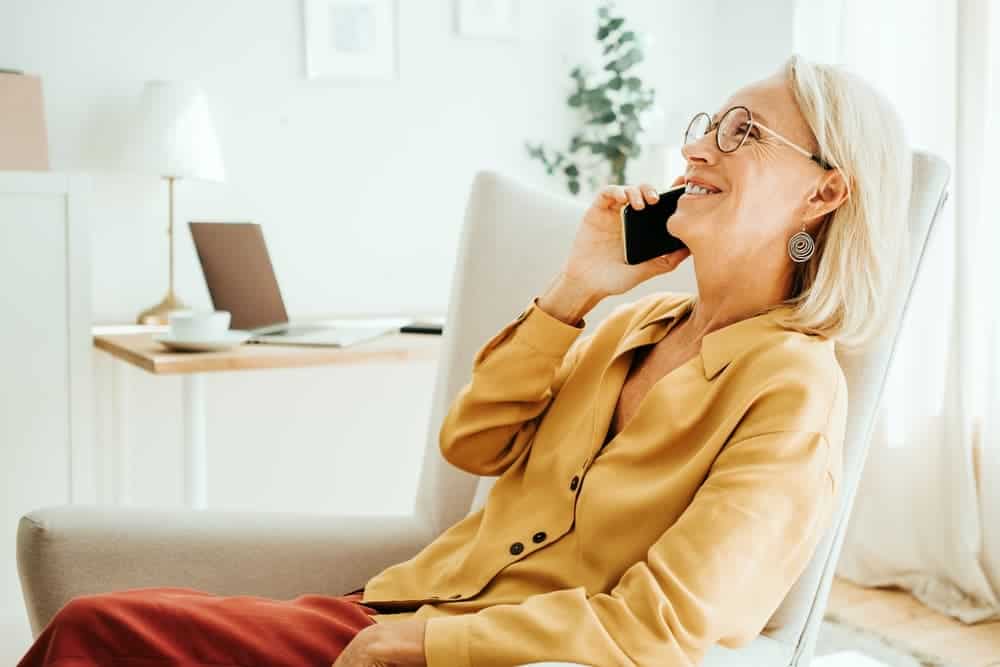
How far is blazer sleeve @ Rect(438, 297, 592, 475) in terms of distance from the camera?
4.18 feet

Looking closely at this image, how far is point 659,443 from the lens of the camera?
1.10 m

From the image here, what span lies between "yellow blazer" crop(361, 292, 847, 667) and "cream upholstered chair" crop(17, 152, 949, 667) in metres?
0.07

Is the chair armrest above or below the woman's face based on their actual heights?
below

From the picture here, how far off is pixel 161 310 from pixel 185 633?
1.60 m

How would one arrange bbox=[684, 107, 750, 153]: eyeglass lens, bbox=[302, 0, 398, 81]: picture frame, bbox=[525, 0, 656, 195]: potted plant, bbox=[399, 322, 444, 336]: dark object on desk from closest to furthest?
bbox=[684, 107, 750, 153]: eyeglass lens
bbox=[399, 322, 444, 336]: dark object on desk
bbox=[302, 0, 398, 81]: picture frame
bbox=[525, 0, 656, 195]: potted plant

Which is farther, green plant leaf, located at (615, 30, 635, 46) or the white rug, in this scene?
green plant leaf, located at (615, 30, 635, 46)

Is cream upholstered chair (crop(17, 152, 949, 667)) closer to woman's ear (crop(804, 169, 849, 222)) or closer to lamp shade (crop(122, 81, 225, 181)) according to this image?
woman's ear (crop(804, 169, 849, 222))

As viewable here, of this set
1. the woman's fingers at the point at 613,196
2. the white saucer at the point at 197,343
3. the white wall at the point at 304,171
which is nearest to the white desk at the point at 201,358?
the white saucer at the point at 197,343

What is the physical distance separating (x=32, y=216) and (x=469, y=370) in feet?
3.25

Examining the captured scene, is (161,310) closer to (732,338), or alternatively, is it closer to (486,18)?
(486,18)

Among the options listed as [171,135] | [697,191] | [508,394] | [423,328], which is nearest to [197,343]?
[423,328]

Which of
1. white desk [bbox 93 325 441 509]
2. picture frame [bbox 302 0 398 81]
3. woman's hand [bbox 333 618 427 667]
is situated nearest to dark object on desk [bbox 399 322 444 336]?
white desk [bbox 93 325 441 509]

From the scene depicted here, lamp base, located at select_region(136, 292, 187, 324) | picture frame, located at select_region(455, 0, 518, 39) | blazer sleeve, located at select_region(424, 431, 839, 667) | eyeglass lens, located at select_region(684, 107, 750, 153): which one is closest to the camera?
blazer sleeve, located at select_region(424, 431, 839, 667)

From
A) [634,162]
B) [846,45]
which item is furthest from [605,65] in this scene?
[846,45]
